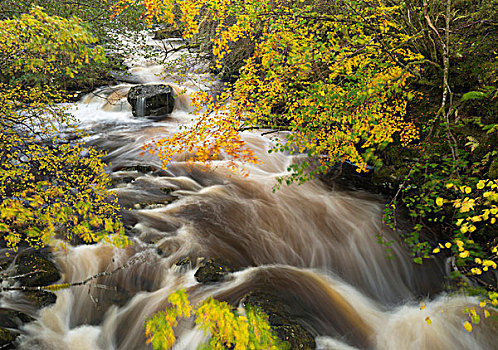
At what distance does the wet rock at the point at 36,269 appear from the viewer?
4.36 metres

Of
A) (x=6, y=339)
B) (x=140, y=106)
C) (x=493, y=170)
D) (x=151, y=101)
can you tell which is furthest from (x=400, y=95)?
(x=140, y=106)

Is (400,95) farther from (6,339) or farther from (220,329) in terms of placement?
(6,339)

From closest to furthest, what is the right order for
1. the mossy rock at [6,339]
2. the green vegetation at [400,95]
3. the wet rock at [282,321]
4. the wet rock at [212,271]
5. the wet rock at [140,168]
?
the mossy rock at [6,339] → the wet rock at [282,321] → the green vegetation at [400,95] → the wet rock at [212,271] → the wet rock at [140,168]

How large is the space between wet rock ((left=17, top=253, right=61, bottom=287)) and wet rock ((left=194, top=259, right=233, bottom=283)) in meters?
2.22

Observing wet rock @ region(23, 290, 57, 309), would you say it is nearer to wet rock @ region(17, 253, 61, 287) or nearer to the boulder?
wet rock @ region(17, 253, 61, 287)

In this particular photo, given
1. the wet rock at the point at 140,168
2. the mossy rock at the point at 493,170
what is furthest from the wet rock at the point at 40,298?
the mossy rock at the point at 493,170

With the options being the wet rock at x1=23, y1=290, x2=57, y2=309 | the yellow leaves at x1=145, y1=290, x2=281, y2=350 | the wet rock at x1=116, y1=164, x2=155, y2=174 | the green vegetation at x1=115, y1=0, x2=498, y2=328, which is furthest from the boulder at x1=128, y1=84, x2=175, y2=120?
the yellow leaves at x1=145, y1=290, x2=281, y2=350

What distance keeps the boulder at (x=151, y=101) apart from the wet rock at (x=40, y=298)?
9498 millimetres

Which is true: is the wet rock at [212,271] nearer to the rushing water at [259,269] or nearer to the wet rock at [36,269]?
the rushing water at [259,269]

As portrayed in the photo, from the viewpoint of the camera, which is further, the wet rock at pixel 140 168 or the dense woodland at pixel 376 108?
the wet rock at pixel 140 168

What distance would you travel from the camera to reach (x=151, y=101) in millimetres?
12648

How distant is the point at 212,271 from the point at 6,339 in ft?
8.77

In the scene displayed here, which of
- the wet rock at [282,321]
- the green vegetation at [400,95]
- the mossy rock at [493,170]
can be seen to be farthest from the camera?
the green vegetation at [400,95]

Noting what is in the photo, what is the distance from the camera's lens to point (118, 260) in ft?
16.8
